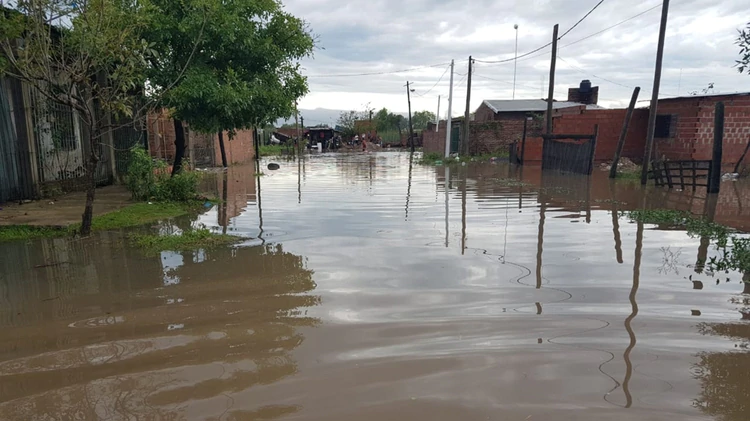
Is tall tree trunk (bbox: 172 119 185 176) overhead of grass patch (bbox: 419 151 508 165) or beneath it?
overhead

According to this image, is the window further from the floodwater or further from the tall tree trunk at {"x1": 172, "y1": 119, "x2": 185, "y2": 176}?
the tall tree trunk at {"x1": 172, "y1": 119, "x2": 185, "y2": 176}

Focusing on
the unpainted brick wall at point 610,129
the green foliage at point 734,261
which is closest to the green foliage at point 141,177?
the green foliage at point 734,261

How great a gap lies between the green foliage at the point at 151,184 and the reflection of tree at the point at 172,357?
19.8ft

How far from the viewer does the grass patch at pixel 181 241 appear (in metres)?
6.63

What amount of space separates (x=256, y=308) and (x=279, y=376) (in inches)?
51.5

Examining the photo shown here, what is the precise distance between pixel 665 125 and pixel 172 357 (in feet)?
78.9

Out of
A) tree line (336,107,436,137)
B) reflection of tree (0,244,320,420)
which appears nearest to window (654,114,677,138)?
reflection of tree (0,244,320,420)

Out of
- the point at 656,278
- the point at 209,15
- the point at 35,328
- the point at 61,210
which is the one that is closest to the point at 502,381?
the point at 656,278

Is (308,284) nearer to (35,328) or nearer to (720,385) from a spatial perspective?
(35,328)

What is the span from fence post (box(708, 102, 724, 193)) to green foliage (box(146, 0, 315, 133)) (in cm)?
977

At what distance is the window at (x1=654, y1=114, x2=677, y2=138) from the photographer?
21672 millimetres

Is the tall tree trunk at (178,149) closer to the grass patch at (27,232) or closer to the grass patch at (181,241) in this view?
the grass patch at (27,232)

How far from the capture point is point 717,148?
38.0 feet

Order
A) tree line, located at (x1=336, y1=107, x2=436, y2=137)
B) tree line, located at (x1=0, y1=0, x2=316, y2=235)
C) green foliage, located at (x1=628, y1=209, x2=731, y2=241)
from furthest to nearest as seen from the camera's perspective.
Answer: tree line, located at (x1=336, y1=107, x2=436, y2=137) → tree line, located at (x1=0, y1=0, x2=316, y2=235) → green foliage, located at (x1=628, y1=209, x2=731, y2=241)
